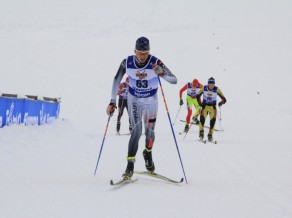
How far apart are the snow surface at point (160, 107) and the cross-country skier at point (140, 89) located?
0.61m

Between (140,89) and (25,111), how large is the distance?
4.31m

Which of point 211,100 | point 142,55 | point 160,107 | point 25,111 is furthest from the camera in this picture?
point 160,107

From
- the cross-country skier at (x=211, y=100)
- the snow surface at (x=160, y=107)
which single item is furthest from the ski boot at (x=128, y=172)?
the cross-country skier at (x=211, y=100)

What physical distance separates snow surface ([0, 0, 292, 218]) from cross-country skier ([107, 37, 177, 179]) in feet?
2.00

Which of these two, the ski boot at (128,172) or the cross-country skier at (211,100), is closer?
the ski boot at (128,172)

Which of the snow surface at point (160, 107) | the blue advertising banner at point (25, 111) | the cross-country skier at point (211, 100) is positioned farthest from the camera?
the cross-country skier at point (211, 100)

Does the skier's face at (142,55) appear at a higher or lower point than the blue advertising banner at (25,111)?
higher

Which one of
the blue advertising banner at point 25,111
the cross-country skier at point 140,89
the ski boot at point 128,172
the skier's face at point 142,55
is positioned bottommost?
the ski boot at point 128,172

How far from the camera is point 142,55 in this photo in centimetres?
595

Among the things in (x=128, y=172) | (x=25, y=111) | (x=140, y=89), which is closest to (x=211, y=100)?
(x=25, y=111)

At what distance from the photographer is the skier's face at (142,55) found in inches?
233

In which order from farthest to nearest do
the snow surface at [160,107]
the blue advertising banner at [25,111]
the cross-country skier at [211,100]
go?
the cross-country skier at [211,100], the blue advertising banner at [25,111], the snow surface at [160,107]

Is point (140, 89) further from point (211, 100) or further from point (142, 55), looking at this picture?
point (211, 100)

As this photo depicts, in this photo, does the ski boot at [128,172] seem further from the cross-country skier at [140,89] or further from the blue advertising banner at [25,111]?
the blue advertising banner at [25,111]
